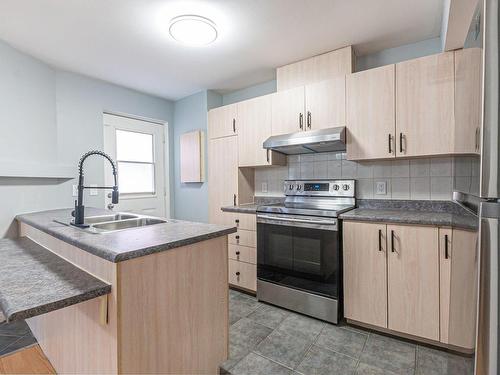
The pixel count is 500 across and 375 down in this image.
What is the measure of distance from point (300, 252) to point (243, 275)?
31.1 inches

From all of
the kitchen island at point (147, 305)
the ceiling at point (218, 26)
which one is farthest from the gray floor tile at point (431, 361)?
the ceiling at point (218, 26)

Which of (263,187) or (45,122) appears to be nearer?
(45,122)

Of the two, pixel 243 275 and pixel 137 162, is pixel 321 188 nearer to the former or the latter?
pixel 243 275

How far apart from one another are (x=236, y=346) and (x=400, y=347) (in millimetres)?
1143

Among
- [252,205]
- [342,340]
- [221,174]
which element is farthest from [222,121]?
[342,340]

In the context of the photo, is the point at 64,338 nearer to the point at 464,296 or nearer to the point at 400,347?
the point at 464,296

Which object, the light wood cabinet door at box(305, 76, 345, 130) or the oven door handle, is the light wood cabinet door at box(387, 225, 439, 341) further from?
the light wood cabinet door at box(305, 76, 345, 130)

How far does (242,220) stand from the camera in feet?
9.08

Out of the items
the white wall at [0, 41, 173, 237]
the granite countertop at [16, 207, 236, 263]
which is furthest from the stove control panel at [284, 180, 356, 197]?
the white wall at [0, 41, 173, 237]

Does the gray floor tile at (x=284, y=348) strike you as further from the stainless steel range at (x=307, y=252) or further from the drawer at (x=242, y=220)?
the drawer at (x=242, y=220)

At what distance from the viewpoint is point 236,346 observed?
1.87 meters

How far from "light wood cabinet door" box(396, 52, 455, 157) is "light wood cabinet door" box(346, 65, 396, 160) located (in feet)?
0.19

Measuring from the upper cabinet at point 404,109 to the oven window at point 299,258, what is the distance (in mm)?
797

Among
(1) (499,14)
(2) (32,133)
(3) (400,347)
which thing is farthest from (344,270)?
(2) (32,133)
